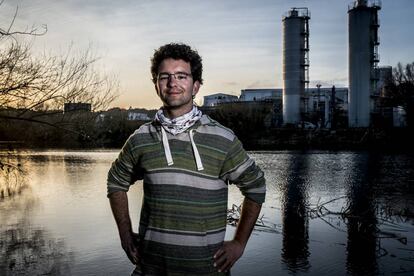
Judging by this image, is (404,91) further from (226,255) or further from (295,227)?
(226,255)

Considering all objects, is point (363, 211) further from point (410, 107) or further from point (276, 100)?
point (276, 100)

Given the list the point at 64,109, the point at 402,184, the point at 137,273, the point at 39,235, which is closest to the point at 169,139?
the point at 137,273

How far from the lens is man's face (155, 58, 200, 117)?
2.28 meters

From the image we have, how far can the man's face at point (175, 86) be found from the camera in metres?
2.28

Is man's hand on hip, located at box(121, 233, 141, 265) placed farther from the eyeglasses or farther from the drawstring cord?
the eyeglasses

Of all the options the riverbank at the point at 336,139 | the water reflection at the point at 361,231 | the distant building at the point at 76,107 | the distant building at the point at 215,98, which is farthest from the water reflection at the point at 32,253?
the distant building at the point at 215,98

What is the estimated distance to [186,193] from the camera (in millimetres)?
2111

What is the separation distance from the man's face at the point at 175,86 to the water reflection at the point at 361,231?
5089 millimetres

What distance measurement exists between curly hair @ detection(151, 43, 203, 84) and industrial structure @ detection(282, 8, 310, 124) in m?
48.0

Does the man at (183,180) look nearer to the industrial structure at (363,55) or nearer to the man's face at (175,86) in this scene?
the man's face at (175,86)

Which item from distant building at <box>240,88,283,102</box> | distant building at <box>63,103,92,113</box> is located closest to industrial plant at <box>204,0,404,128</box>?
distant building at <box>240,88,283,102</box>

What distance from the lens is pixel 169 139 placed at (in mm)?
2197

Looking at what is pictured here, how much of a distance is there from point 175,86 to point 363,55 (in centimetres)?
4654

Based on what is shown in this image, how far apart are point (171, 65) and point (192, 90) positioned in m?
0.18
